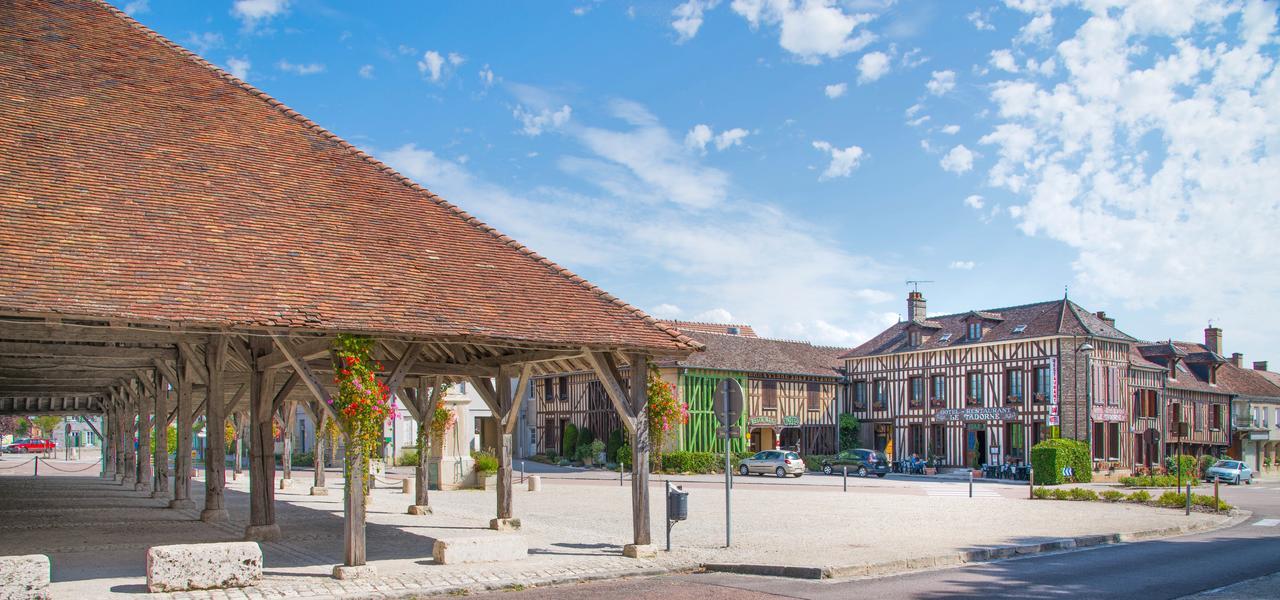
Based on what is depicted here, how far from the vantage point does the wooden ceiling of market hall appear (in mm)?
9719

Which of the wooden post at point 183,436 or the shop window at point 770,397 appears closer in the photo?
the wooden post at point 183,436

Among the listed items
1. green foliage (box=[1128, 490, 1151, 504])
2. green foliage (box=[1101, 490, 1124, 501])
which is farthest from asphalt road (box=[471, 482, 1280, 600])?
green foliage (box=[1101, 490, 1124, 501])

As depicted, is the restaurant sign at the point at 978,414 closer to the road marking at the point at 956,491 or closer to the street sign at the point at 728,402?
the road marking at the point at 956,491

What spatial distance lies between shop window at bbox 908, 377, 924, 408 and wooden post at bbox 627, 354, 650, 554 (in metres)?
33.5

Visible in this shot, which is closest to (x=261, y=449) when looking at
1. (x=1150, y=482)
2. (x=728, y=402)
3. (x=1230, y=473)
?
(x=728, y=402)

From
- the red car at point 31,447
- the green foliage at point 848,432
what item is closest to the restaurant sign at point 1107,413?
the green foliage at point 848,432

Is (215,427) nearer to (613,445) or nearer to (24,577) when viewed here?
(24,577)

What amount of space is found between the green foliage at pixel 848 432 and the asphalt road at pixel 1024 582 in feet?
107

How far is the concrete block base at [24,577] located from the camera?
→ 333 inches

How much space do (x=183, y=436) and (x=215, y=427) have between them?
11.1 ft

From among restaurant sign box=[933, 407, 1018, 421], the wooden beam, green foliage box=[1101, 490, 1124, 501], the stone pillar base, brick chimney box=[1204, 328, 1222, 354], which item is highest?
brick chimney box=[1204, 328, 1222, 354]

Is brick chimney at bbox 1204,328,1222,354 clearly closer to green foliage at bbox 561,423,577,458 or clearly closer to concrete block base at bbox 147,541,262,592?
green foliage at bbox 561,423,577,458

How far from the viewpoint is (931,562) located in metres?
11.9

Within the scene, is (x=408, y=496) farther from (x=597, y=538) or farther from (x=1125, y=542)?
(x=1125, y=542)
